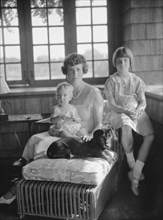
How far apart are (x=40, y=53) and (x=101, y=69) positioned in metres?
0.93

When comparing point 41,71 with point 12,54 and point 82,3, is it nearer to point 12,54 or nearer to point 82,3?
point 12,54

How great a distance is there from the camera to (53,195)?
257 centimetres

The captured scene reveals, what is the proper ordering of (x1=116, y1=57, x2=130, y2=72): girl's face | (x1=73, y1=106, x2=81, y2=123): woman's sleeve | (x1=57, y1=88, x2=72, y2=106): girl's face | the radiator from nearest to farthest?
1. the radiator
2. (x1=57, y1=88, x2=72, y2=106): girl's face
3. (x1=73, y1=106, x2=81, y2=123): woman's sleeve
4. (x1=116, y1=57, x2=130, y2=72): girl's face

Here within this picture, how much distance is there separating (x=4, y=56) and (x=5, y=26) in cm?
42

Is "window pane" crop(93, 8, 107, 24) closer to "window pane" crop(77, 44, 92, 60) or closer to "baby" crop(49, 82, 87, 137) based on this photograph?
"window pane" crop(77, 44, 92, 60)

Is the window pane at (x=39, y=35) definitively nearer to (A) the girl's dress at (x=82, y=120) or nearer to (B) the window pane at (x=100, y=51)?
(B) the window pane at (x=100, y=51)

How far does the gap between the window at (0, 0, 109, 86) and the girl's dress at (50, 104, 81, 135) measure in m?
1.81

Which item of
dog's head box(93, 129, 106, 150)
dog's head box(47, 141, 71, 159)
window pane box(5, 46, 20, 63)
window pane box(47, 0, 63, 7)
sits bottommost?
dog's head box(47, 141, 71, 159)

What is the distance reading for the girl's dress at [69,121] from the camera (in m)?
3.16

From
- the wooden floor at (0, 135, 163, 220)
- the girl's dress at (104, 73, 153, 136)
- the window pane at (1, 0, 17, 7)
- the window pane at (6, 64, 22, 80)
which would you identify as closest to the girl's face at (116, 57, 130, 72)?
the girl's dress at (104, 73, 153, 136)

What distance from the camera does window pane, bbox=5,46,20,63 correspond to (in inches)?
191

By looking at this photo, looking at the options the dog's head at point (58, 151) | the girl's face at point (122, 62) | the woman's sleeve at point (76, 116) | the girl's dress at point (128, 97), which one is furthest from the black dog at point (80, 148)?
the girl's face at point (122, 62)

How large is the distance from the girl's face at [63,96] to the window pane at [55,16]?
79.3 inches

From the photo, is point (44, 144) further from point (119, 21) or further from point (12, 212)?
point (119, 21)
